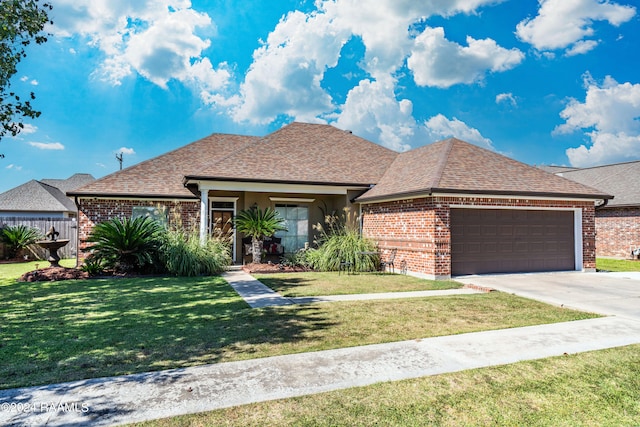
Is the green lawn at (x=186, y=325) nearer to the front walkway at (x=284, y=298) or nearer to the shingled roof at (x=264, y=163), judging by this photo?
the front walkway at (x=284, y=298)

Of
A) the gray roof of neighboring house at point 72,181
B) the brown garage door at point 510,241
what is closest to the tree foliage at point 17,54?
the brown garage door at point 510,241

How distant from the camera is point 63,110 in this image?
20359 millimetres

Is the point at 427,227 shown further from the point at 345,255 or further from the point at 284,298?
the point at 284,298

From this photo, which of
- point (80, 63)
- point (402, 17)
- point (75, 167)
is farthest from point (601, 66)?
point (75, 167)

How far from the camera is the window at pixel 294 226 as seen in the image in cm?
1530

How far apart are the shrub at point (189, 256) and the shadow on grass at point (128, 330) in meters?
2.57

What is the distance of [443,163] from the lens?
1189cm

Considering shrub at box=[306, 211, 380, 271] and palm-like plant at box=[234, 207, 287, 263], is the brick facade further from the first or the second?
palm-like plant at box=[234, 207, 287, 263]

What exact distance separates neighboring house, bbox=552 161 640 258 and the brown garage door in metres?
6.83

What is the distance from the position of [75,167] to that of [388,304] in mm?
40927

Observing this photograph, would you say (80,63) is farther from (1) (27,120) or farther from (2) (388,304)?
(2) (388,304)

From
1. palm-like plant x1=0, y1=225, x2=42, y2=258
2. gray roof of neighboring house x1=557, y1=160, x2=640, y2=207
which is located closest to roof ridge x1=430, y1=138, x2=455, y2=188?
gray roof of neighboring house x1=557, y1=160, x2=640, y2=207

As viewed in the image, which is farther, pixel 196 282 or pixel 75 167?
pixel 75 167

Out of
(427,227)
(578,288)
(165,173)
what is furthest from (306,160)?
(578,288)
